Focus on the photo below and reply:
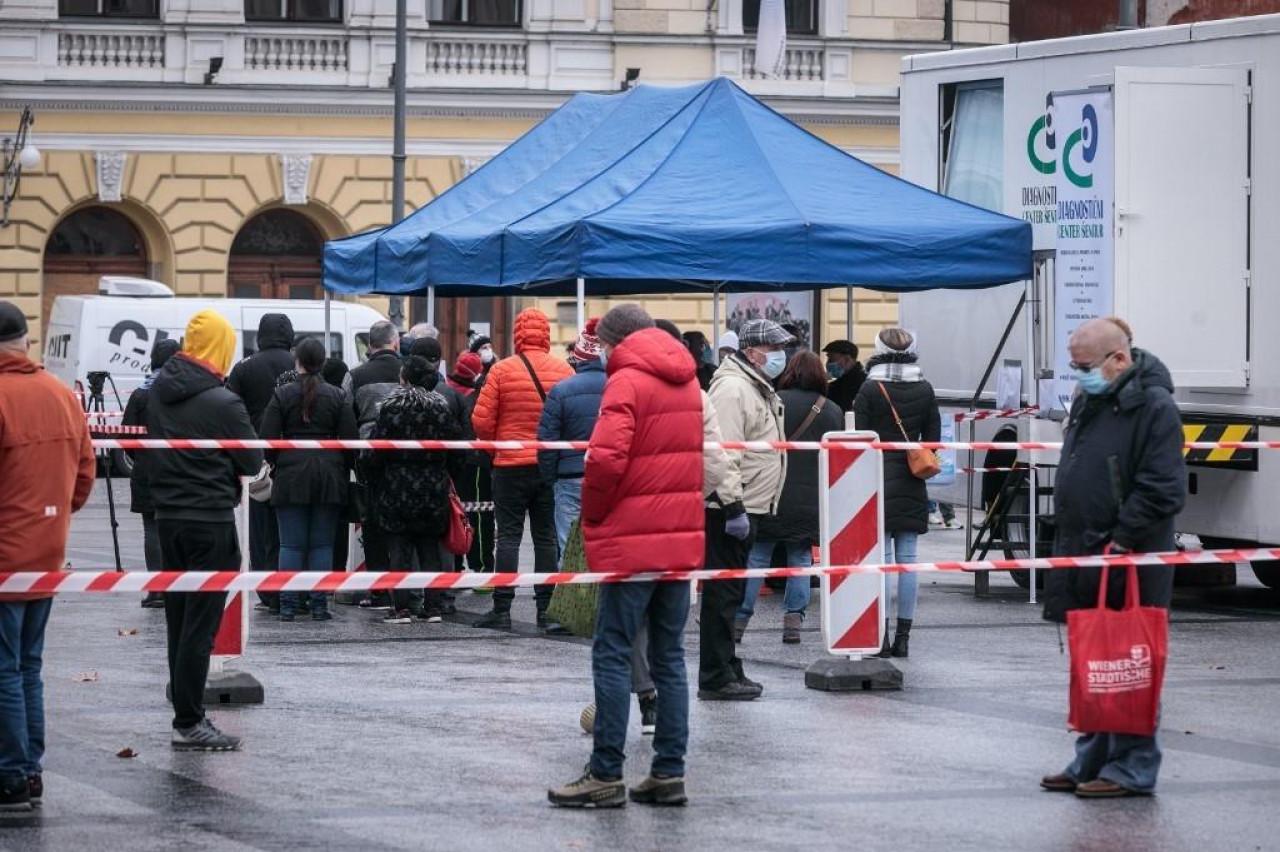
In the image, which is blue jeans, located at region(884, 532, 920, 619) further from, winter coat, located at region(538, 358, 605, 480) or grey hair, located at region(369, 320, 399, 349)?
grey hair, located at region(369, 320, 399, 349)

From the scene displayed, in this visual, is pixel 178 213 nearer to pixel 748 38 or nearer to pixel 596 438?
pixel 748 38

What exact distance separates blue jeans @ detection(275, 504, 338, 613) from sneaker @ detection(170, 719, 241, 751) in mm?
5005

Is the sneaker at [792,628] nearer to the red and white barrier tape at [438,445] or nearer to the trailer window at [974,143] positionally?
the red and white barrier tape at [438,445]

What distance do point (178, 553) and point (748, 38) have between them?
2837cm

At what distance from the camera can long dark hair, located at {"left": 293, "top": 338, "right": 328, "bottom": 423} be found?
15.1 m

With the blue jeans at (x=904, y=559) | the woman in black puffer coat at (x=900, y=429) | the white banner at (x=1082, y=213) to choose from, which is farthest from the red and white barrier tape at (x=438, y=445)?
the white banner at (x=1082, y=213)

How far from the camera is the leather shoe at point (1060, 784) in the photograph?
30.8 feet

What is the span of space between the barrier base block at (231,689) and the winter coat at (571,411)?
10.7 feet

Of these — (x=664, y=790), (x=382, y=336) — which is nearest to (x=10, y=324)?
(x=664, y=790)

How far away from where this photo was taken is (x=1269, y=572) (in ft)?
56.4

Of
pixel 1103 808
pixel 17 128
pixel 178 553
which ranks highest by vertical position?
pixel 17 128

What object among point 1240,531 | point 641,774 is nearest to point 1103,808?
point 641,774

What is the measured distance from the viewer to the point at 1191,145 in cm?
1573

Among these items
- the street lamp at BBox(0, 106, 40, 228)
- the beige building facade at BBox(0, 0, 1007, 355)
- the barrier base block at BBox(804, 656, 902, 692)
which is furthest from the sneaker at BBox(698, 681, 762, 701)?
the street lamp at BBox(0, 106, 40, 228)
